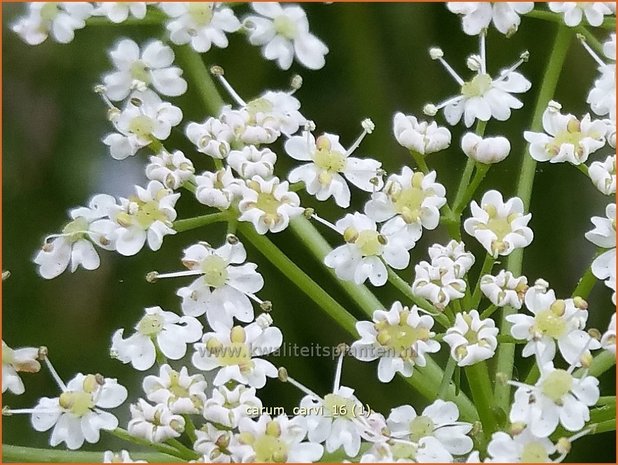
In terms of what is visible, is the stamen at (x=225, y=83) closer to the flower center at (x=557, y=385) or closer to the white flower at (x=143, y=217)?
the white flower at (x=143, y=217)

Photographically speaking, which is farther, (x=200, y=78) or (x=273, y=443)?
(x=200, y=78)

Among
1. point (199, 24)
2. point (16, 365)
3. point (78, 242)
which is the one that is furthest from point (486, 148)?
point (16, 365)

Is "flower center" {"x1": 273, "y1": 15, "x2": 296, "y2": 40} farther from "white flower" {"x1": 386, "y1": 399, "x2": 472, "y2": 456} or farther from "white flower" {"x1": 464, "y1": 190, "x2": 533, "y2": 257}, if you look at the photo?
"white flower" {"x1": 386, "y1": 399, "x2": 472, "y2": 456}

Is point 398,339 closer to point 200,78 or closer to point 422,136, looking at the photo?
point 422,136

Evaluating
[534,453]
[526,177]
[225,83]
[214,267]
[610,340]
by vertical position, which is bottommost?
[534,453]

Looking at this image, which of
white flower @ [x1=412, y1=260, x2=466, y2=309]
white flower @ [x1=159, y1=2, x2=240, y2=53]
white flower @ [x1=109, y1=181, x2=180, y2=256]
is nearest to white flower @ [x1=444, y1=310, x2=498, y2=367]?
white flower @ [x1=412, y1=260, x2=466, y2=309]
